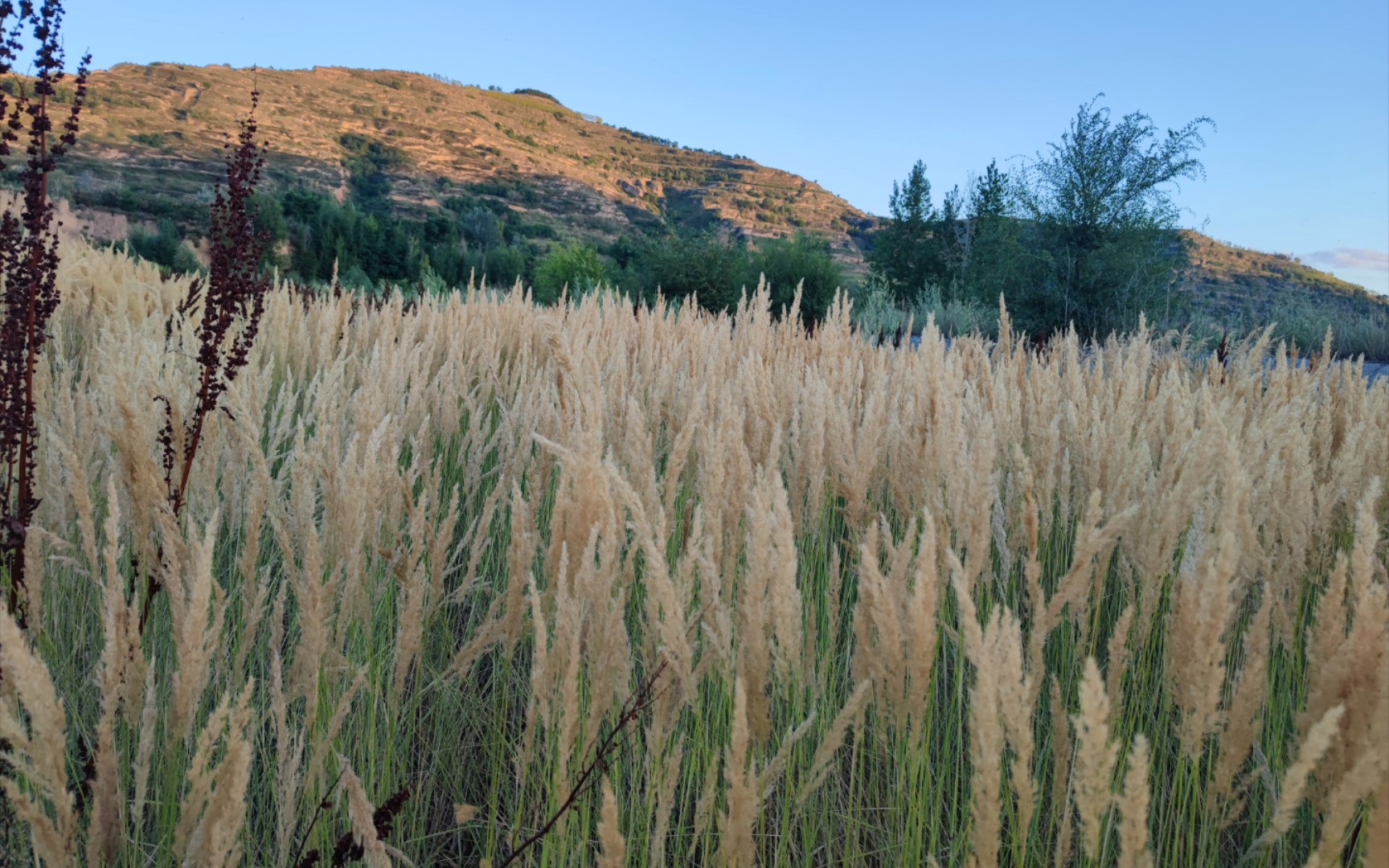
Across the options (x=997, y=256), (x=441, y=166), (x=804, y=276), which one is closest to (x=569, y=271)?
(x=804, y=276)

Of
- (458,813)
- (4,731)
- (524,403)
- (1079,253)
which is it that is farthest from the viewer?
(1079,253)

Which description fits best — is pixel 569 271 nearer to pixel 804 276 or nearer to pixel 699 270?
pixel 699 270

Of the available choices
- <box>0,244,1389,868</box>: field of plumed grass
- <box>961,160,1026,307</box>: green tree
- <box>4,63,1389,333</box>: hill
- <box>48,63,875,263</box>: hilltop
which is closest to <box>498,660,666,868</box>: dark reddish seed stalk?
<box>0,244,1389,868</box>: field of plumed grass

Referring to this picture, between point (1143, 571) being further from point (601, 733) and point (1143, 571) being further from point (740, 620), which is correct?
point (601, 733)

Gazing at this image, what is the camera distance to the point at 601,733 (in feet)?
3.87

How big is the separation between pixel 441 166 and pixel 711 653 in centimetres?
7343

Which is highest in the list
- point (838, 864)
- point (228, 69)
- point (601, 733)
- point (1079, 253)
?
point (228, 69)

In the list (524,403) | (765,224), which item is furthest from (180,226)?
(765,224)

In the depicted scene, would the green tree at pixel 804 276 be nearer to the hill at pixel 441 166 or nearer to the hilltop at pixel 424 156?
the hill at pixel 441 166

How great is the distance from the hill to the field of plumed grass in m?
21.9

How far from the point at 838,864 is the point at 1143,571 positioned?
0.66 metres

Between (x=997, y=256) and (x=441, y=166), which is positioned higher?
(x=441, y=166)

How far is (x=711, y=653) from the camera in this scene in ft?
3.55

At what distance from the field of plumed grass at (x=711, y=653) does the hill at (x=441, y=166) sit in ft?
71.9
